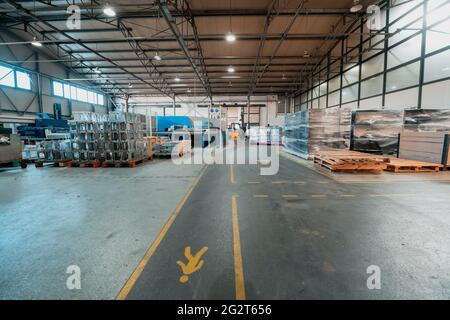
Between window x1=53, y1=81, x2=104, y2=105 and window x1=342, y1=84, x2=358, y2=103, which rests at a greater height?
window x1=53, y1=81, x2=104, y2=105

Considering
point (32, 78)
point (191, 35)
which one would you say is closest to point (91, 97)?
point (32, 78)

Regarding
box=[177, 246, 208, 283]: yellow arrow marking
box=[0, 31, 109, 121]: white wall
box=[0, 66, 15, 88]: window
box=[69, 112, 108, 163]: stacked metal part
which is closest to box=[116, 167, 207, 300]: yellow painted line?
box=[177, 246, 208, 283]: yellow arrow marking

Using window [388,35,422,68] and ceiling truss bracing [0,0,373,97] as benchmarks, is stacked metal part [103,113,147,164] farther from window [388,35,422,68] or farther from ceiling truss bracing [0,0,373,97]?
window [388,35,422,68]

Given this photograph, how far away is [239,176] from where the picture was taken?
6.71 m

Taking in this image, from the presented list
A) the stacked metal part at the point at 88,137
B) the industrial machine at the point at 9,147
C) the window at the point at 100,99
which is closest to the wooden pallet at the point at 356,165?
the stacked metal part at the point at 88,137

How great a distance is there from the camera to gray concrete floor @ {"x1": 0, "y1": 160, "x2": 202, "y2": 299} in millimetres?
2057

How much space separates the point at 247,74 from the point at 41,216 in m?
18.7

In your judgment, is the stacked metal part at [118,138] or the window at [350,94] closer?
the stacked metal part at [118,138]

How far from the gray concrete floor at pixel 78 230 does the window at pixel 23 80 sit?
46.7ft

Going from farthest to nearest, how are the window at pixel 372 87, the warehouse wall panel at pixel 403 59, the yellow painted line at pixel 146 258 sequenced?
the window at pixel 372 87 → the warehouse wall panel at pixel 403 59 → the yellow painted line at pixel 146 258

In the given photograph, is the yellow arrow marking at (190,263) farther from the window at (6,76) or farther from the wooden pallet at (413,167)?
the window at (6,76)

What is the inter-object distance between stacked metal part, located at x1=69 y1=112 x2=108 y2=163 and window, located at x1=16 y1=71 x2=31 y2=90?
12202 millimetres

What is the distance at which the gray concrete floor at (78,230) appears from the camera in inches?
81.0
